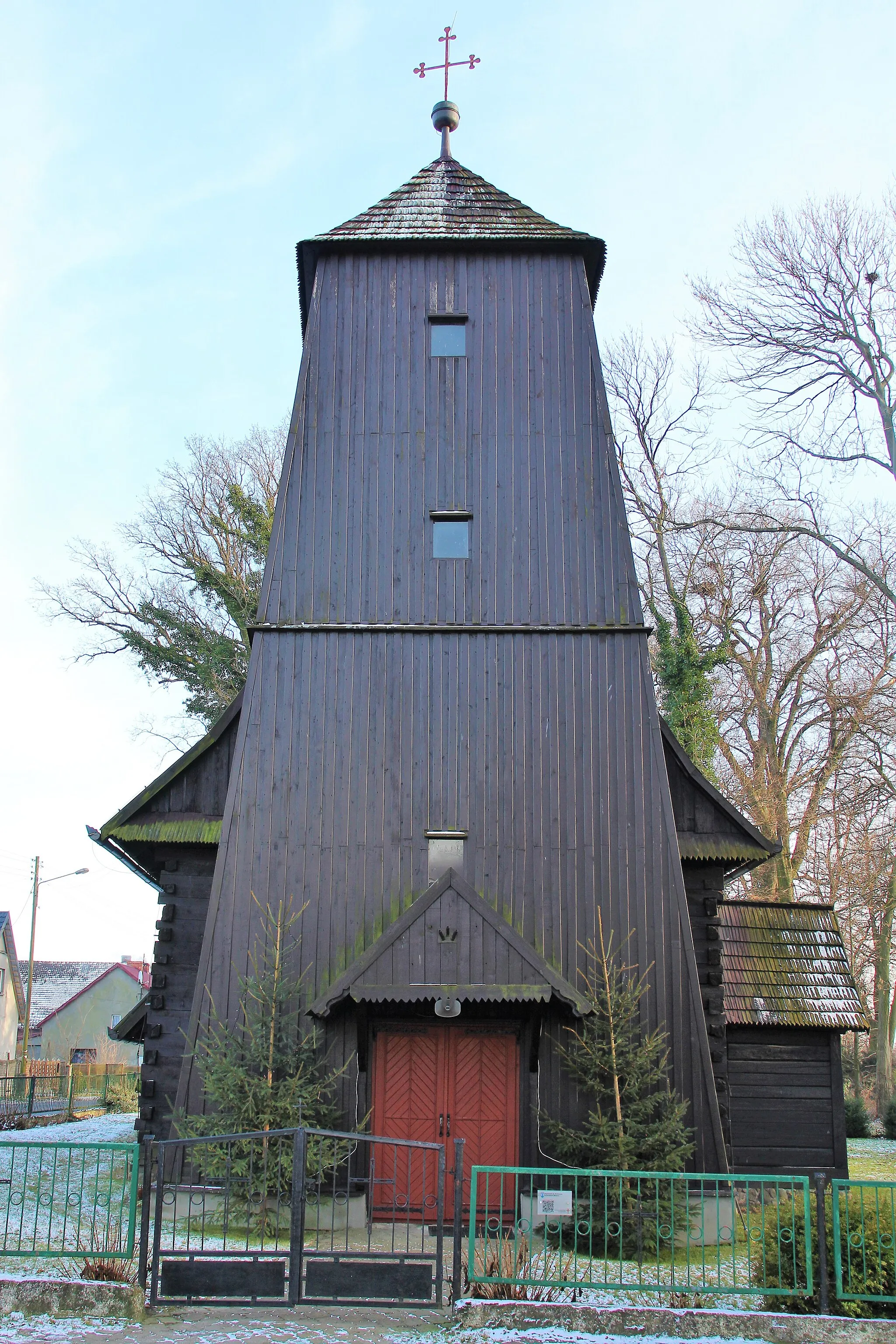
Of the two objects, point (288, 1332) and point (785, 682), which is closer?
point (288, 1332)

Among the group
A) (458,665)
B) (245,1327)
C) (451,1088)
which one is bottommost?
(245,1327)

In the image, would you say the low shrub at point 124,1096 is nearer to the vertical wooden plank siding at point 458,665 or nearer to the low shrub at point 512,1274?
the vertical wooden plank siding at point 458,665

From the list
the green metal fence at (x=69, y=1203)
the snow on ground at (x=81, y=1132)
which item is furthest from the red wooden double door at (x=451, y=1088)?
the snow on ground at (x=81, y=1132)

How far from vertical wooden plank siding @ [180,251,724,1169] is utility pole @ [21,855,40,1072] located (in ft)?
83.5

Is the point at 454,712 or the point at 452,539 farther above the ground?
the point at 452,539

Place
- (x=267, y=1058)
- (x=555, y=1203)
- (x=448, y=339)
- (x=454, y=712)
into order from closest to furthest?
(x=555, y=1203) < (x=267, y=1058) < (x=454, y=712) < (x=448, y=339)

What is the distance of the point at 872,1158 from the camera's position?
66.7 ft

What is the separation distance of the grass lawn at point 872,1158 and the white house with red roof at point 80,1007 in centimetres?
4136

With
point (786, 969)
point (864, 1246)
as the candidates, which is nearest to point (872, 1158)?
point (786, 969)

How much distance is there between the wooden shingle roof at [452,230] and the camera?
15.5 metres

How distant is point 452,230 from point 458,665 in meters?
6.17

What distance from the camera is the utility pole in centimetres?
3575

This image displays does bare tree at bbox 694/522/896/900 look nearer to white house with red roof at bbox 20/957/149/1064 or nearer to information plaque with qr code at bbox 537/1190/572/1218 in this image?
information plaque with qr code at bbox 537/1190/572/1218

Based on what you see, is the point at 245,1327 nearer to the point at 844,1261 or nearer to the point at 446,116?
the point at 844,1261
